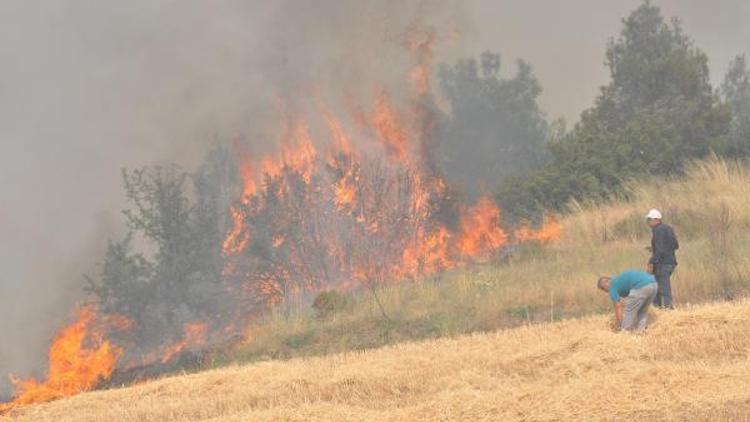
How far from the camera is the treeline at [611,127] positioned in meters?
27.2

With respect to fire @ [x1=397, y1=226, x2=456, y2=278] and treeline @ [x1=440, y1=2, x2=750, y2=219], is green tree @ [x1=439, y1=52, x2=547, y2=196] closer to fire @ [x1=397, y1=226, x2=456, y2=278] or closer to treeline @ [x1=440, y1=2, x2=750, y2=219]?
treeline @ [x1=440, y1=2, x2=750, y2=219]

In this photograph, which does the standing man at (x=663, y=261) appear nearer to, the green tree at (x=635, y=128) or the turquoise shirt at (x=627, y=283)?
the turquoise shirt at (x=627, y=283)

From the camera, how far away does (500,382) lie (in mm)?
8828

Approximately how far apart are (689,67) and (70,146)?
32.3 meters

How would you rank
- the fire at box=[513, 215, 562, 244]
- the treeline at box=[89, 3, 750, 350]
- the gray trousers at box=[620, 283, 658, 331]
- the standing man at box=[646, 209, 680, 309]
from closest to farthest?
1. the gray trousers at box=[620, 283, 658, 331]
2. the standing man at box=[646, 209, 680, 309]
3. the fire at box=[513, 215, 562, 244]
4. the treeline at box=[89, 3, 750, 350]

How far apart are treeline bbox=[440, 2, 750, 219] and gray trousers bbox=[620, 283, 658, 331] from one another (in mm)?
13679

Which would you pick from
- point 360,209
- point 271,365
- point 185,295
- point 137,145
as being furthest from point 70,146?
point 271,365

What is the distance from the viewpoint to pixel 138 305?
29.1m

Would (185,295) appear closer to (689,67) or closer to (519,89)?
(689,67)

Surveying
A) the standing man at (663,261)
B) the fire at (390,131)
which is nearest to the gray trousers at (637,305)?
the standing man at (663,261)

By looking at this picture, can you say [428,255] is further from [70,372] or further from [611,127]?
[611,127]

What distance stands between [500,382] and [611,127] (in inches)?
1134

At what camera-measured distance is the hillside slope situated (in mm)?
7254

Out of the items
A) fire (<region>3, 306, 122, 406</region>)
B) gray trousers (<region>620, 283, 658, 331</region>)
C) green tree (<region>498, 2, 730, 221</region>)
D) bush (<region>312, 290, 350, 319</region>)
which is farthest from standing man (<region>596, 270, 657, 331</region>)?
green tree (<region>498, 2, 730, 221</region>)
